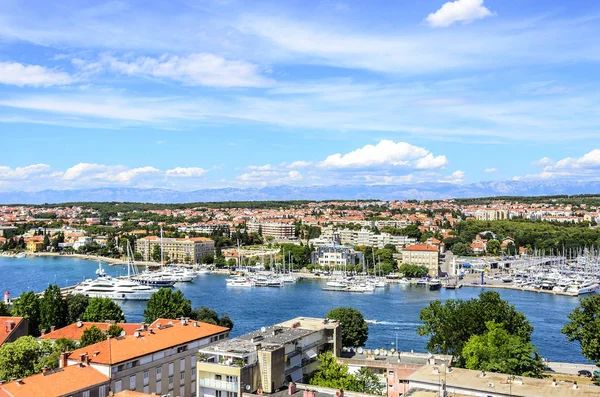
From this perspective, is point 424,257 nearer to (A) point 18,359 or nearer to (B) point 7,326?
Answer: (B) point 7,326

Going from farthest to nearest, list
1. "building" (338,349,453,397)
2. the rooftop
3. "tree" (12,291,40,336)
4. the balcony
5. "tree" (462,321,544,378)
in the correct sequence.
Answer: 1. "tree" (12,291,40,336)
2. "tree" (462,321,544,378)
3. "building" (338,349,453,397)
4. the rooftop
5. the balcony

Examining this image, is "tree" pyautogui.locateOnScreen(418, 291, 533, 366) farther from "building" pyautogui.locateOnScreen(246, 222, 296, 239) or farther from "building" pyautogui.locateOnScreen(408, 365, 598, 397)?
"building" pyautogui.locateOnScreen(246, 222, 296, 239)

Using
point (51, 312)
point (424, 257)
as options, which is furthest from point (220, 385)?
point (424, 257)

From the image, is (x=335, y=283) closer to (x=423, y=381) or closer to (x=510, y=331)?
(x=510, y=331)

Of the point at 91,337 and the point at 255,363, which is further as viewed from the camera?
the point at 91,337

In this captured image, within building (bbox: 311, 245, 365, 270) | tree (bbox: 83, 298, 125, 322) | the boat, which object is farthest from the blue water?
building (bbox: 311, 245, 365, 270)
